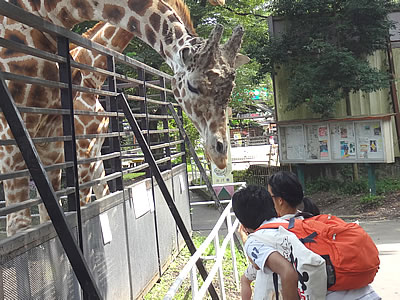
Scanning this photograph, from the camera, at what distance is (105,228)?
358cm

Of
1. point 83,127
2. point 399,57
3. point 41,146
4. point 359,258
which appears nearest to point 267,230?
point 359,258

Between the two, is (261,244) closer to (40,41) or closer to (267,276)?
(267,276)

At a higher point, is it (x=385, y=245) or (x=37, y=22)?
(x=37, y=22)

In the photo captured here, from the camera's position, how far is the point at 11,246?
2.28m

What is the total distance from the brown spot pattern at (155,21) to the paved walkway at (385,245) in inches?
155

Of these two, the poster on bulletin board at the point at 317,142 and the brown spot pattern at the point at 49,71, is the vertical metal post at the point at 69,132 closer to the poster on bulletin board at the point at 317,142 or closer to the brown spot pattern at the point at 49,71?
the brown spot pattern at the point at 49,71

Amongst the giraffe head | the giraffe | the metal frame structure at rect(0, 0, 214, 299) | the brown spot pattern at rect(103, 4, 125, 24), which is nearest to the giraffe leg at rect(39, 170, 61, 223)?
the giraffe

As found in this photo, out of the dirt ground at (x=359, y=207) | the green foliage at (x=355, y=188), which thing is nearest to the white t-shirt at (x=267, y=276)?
the dirt ground at (x=359, y=207)

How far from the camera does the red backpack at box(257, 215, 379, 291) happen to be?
2.02 meters

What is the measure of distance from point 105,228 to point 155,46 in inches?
65.4

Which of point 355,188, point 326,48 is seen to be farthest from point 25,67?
point 355,188

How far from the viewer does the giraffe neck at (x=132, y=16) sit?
3.68 metres

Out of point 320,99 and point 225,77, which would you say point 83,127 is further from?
point 320,99

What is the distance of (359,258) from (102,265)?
223 centimetres
